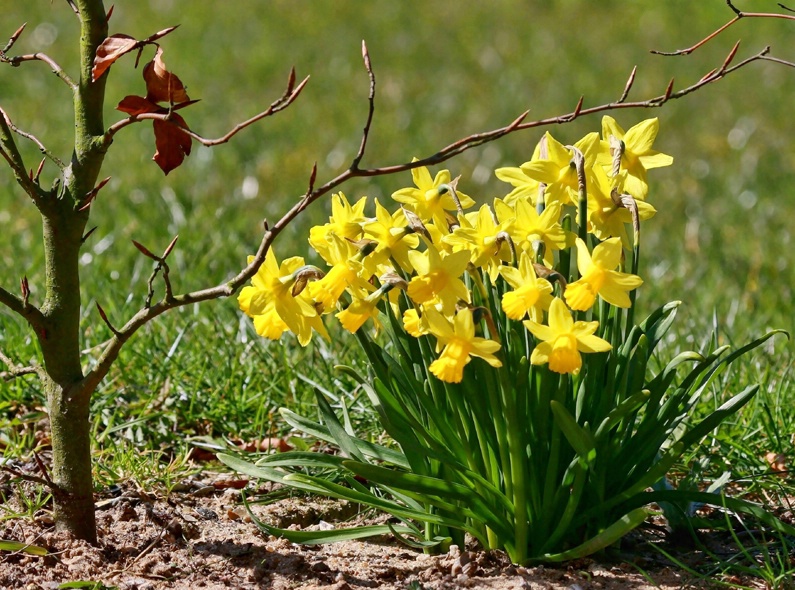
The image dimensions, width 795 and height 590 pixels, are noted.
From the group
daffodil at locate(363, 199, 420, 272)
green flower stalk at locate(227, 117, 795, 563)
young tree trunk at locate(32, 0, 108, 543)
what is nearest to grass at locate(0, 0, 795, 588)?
young tree trunk at locate(32, 0, 108, 543)

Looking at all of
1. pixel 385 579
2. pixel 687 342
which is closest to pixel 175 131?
pixel 385 579

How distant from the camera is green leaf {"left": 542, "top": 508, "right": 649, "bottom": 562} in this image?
2002mm

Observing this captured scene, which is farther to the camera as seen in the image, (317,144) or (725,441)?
(317,144)

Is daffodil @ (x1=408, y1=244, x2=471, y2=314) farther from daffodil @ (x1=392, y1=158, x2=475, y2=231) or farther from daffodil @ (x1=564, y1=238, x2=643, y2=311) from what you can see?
daffodil @ (x1=392, y1=158, x2=475, y2=231)

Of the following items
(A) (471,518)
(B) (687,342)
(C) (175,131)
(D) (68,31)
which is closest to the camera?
(C) (175,131)

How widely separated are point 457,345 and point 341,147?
5.03 meters

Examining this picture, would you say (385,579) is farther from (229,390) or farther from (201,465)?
(229,390)

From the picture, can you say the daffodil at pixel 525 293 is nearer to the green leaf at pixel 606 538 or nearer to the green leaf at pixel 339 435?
the green leaf at pixel 606 538

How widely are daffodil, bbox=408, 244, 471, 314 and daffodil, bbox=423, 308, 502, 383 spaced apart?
41 mm

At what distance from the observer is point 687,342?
3.67 m

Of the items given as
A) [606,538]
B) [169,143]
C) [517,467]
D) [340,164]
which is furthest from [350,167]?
[340,164]

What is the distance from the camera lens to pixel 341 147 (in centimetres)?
682

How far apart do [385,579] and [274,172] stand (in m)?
4.34

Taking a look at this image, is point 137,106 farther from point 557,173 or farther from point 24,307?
point 557,173
